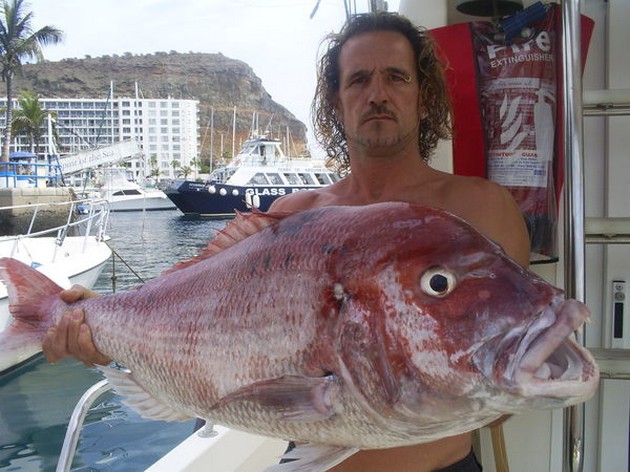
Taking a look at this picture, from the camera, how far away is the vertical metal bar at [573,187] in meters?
1.56

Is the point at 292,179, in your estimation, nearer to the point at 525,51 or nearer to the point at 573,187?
the point at 525,51

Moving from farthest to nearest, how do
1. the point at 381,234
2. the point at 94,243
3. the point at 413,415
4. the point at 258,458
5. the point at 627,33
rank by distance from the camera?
the point at 94,243, the point at 258,458, the point at 627,33, the point at 381,234, the point at 413,415

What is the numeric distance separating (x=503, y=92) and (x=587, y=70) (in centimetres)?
33

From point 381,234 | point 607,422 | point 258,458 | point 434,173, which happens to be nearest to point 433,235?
point 381,234

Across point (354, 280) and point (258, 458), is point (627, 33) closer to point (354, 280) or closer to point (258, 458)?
point (354, 280)

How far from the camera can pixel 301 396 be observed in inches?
43.8

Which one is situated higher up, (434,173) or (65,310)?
(434,173)

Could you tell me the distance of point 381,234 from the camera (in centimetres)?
117

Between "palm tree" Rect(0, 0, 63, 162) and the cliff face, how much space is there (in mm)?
81075

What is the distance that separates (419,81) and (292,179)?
35218mm

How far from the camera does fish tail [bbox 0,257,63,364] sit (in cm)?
189

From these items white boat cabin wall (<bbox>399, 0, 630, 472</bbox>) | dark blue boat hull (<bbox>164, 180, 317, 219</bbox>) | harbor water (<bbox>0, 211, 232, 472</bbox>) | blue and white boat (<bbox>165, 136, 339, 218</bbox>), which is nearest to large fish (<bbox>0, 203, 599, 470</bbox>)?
white boat cabin wall (<bbox>399, 0, 630, 472</bbox>)

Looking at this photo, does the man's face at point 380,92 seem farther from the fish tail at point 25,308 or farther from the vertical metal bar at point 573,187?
the fish tail at point 25,308

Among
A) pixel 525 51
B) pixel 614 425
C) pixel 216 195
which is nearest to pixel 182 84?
pixel 216 195
